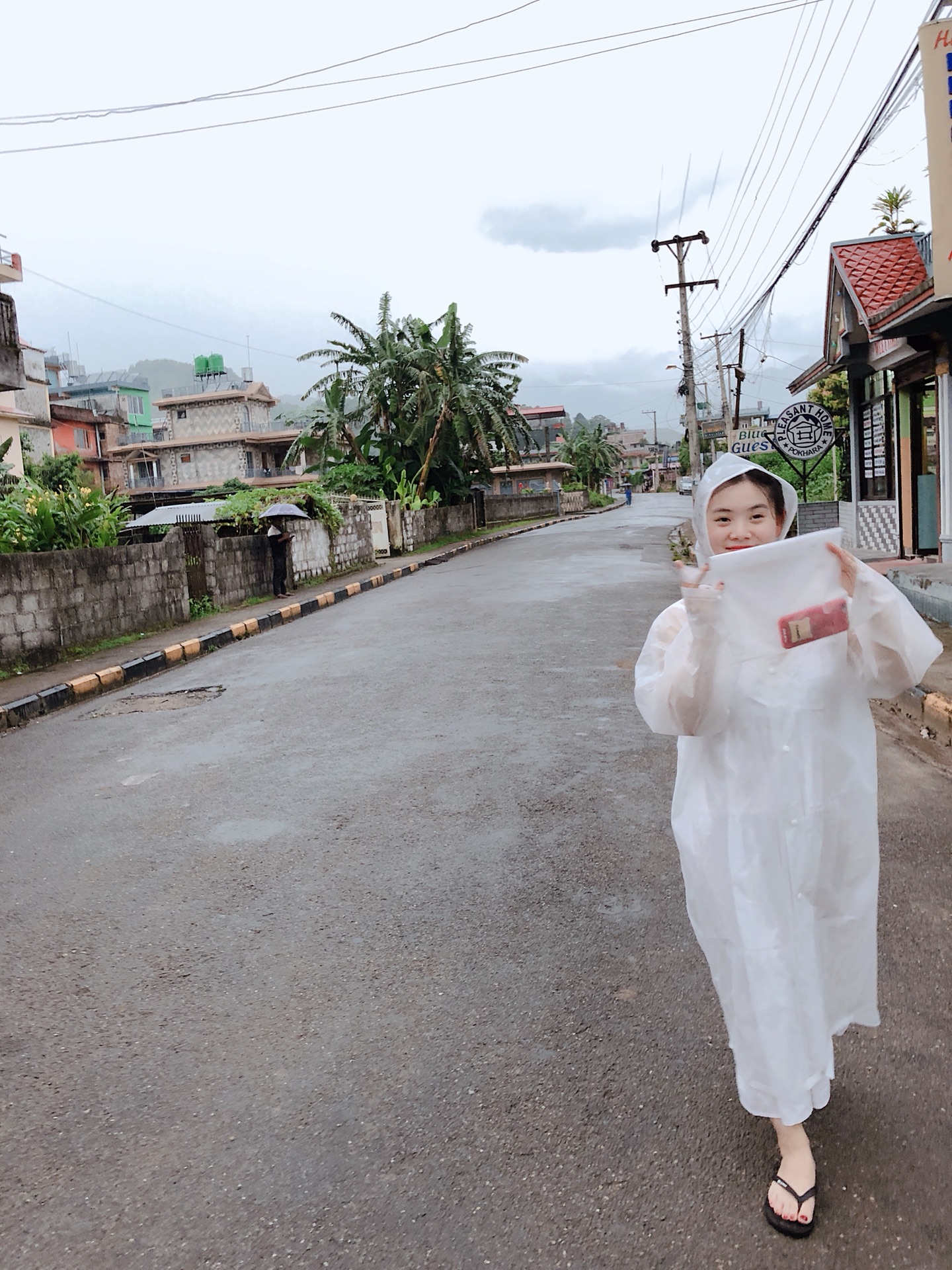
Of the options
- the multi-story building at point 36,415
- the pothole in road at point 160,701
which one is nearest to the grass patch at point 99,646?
the pothole in road at point 160,701

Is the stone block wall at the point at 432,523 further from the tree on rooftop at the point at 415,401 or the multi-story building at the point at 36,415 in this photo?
the multi-story building at the point at 36,415

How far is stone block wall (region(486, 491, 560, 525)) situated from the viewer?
49.2 meters

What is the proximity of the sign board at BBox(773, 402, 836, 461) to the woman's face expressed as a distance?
13889 mm

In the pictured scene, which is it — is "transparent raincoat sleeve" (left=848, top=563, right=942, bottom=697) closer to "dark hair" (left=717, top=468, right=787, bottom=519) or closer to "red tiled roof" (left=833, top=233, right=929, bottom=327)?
"dark hair" (left=717, top=468, right=787, bottom=519)

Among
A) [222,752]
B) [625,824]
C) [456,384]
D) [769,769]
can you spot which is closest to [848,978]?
[769,769]

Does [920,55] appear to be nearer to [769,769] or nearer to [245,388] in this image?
[769,769]

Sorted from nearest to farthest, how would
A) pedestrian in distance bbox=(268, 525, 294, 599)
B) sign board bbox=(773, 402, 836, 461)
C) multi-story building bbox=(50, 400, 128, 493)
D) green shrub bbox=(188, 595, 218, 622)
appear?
green shrub bbox=(188, 595, 218, 622) < sign board bbox=(773, 402, 836, 461) < pedestrian in distance bbox=(268, 525, 294, 599) < multi-story building bbox=(50, 400, 128, 493)

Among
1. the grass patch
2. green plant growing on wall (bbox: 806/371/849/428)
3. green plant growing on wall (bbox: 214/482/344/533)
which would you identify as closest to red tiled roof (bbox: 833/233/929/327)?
green plant growing on wall (bbox: 806/371/849/428)

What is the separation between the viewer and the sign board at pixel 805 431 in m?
15.2

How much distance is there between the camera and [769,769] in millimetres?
2119

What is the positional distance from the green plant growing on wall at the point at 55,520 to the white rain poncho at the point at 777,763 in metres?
10.7

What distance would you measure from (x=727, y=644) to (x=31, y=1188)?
2.00 meters

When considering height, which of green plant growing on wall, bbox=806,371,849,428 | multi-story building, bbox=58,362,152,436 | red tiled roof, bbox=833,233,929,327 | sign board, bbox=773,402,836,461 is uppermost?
→ multi-story building, bbox=58,362,152,436

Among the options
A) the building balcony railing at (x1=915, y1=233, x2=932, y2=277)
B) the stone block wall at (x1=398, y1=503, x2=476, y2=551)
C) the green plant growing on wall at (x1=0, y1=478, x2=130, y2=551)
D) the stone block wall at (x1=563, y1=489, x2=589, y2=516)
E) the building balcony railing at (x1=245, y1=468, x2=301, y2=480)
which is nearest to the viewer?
the green plant growing on wall at (x1=0, y1=478, x2=130, y2=551)
